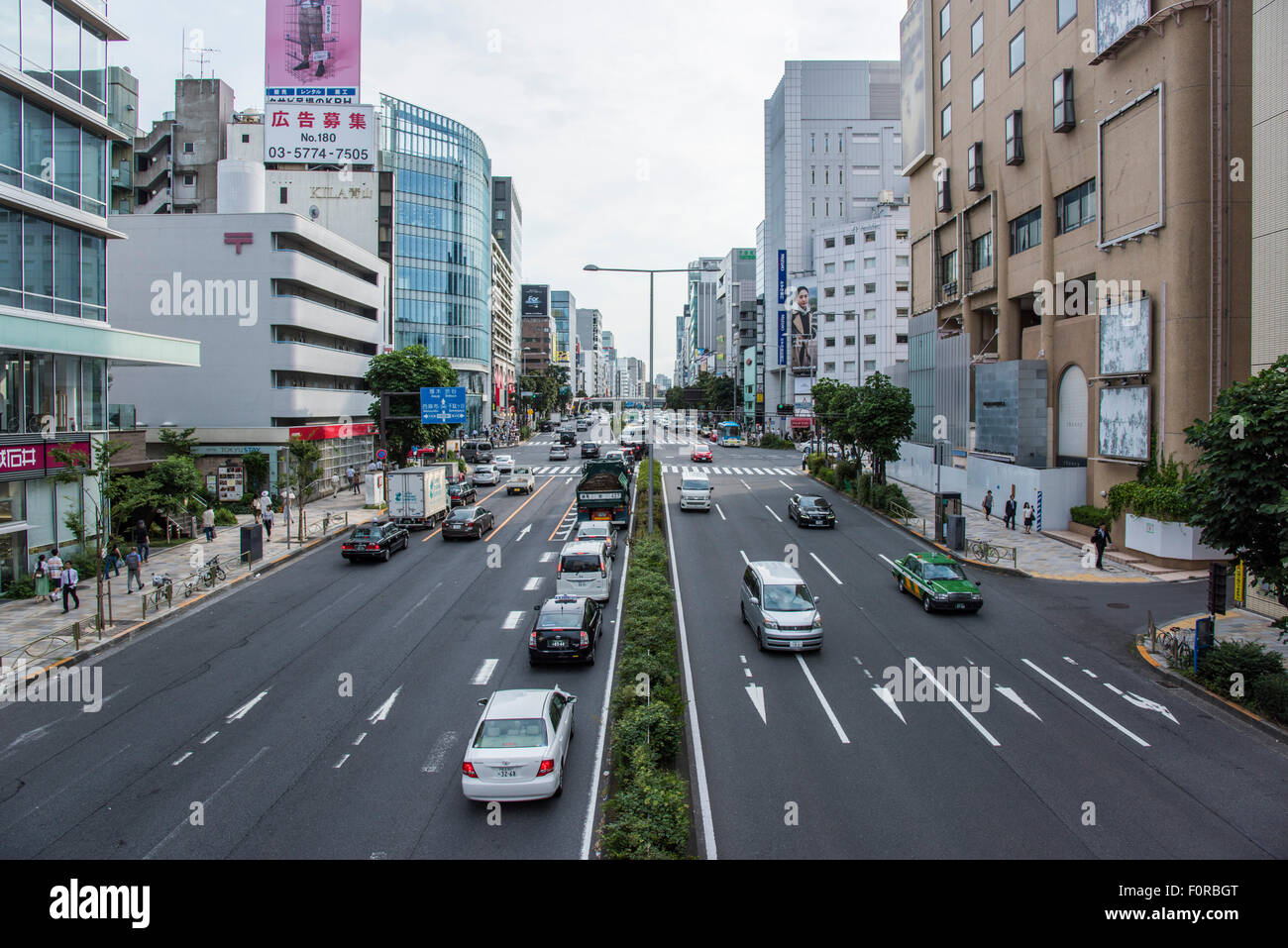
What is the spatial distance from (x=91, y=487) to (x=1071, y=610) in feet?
113

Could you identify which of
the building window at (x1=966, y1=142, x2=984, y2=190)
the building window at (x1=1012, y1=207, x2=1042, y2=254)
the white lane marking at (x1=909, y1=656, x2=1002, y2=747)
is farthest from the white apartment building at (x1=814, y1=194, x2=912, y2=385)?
the white lane marking at (x1=909, y1=656, x2=1002, y2=747)

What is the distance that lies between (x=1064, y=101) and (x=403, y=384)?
4194 cm

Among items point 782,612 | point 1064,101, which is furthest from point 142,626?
point 1064,101

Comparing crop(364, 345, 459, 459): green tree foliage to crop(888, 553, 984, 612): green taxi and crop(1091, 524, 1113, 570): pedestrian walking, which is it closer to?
crop(888, 553, 984, 612): green taxi

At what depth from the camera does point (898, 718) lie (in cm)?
1580

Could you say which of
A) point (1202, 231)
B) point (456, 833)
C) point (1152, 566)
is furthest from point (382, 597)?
point (1202, 231)

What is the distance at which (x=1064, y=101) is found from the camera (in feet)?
120

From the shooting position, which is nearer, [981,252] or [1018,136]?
[1018,136]

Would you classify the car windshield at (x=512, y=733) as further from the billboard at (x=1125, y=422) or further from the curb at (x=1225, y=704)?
the billboard at (x=1125, y=422)

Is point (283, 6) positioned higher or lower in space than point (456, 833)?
higher

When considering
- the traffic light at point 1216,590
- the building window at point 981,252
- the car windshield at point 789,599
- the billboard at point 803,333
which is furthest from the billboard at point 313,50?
the billboard at point 803,333

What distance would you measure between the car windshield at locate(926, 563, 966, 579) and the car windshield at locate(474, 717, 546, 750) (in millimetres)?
16080

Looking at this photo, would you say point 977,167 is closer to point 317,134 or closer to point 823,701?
point 823,701
